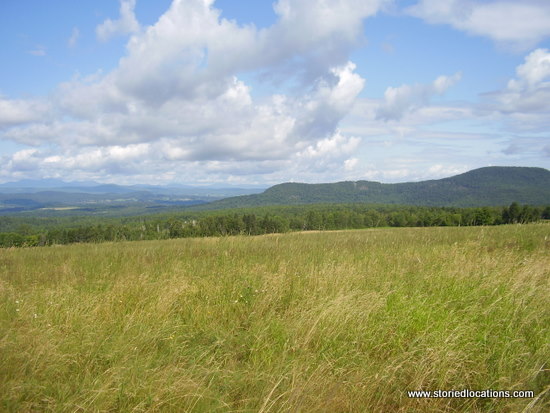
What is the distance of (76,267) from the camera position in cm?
698

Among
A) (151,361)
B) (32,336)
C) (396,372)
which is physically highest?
(32,336)

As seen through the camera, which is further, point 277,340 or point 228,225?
point 228,225

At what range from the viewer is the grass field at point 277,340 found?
2580 millimetres

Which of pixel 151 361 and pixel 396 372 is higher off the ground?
pixel 151 361

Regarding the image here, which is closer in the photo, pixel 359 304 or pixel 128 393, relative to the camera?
pixel 128 393

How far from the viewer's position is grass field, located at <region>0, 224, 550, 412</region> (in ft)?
8.46

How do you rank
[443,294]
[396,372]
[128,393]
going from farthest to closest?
[443,294] → [396,372] → [128,393]

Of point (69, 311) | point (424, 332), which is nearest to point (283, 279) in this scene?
point (424, 332)

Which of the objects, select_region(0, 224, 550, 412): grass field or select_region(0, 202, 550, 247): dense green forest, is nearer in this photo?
select_region(0, 224, 550, 412): grass field

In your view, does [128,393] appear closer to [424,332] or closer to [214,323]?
[214,323]

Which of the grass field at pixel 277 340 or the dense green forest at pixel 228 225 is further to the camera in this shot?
the dense green forest at pixel 228 225

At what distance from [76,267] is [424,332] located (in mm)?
6994

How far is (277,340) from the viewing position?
3.52 metres

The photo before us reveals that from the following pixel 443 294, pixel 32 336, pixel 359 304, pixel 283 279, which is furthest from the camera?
pixel 283 279
